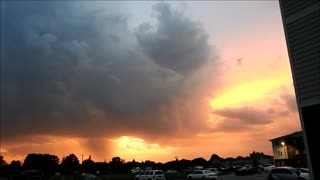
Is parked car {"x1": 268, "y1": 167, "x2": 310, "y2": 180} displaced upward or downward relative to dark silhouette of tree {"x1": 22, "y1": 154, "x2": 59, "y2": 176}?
downward

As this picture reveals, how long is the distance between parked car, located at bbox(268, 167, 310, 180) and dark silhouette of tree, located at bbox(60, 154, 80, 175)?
4857 inches

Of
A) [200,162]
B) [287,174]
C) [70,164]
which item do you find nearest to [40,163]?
[70,164]

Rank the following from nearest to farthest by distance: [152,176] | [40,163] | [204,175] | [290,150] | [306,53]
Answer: [306,53] < [152,176] < [204,175] < [290,150] < [40,163]

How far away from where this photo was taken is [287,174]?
36.2 m

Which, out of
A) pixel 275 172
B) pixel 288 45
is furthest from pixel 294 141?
pixel 288 45

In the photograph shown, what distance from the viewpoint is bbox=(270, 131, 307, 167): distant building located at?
9025 cm

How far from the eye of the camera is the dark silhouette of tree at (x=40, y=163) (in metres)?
155

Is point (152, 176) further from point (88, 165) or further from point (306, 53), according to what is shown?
point (88, 165)

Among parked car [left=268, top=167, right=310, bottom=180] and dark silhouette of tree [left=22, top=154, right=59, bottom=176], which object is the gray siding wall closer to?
parked car [left=268, top=167, right=310, bottom=180]

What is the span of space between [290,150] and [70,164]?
102723 mm

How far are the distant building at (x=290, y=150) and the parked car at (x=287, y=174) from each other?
170 feet

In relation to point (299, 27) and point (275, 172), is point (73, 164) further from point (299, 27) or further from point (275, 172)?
point (299, 27)

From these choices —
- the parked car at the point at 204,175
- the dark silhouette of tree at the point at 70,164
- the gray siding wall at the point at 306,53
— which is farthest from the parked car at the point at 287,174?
the dark silhouette of tree at the point at 70,164

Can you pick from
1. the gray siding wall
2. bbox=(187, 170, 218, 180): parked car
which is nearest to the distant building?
bbox=(187, 170, 218, 180): parked car
